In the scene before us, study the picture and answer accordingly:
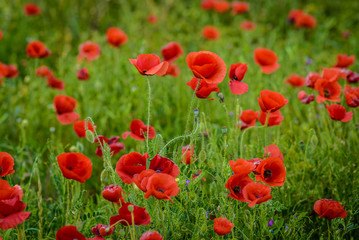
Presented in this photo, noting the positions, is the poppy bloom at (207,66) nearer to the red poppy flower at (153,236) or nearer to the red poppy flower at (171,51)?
the red poppy flower at (153,236)

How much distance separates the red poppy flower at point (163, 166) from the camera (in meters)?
1.06

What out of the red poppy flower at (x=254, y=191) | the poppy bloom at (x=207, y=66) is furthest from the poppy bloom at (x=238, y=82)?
the red poppy flower at (x=254, y=191)

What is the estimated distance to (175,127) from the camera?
2176 millimetres

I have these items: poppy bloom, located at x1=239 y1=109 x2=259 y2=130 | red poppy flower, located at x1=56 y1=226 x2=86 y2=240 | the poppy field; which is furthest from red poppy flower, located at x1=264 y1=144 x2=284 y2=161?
red poppy flower, located at x1=56 y1=226 x2=86 y2=240

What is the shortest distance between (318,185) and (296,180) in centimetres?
9

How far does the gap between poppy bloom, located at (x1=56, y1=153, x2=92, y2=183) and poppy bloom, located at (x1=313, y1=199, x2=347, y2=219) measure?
71 centimetres

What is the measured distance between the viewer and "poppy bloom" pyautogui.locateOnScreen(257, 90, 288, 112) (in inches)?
47.9

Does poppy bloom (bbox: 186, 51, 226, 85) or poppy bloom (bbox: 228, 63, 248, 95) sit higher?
poppy bloom (bbox: 186, 51, 226, 85)

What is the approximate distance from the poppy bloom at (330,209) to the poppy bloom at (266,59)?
87 centimetres

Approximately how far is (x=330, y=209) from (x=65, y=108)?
3.92 ft

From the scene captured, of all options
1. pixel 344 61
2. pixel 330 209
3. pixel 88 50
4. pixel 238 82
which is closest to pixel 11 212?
pixel 238 82

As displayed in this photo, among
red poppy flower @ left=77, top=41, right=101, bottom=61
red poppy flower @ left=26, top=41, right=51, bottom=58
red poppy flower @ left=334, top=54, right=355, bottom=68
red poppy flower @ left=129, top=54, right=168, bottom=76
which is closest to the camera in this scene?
red poppy flower @ left=129, top=54, right=168, bottom=76

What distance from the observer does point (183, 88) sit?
244cm

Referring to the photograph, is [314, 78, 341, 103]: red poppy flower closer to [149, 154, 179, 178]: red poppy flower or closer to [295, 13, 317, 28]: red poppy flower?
[149, 154, 179, 178]: red poppy flower
